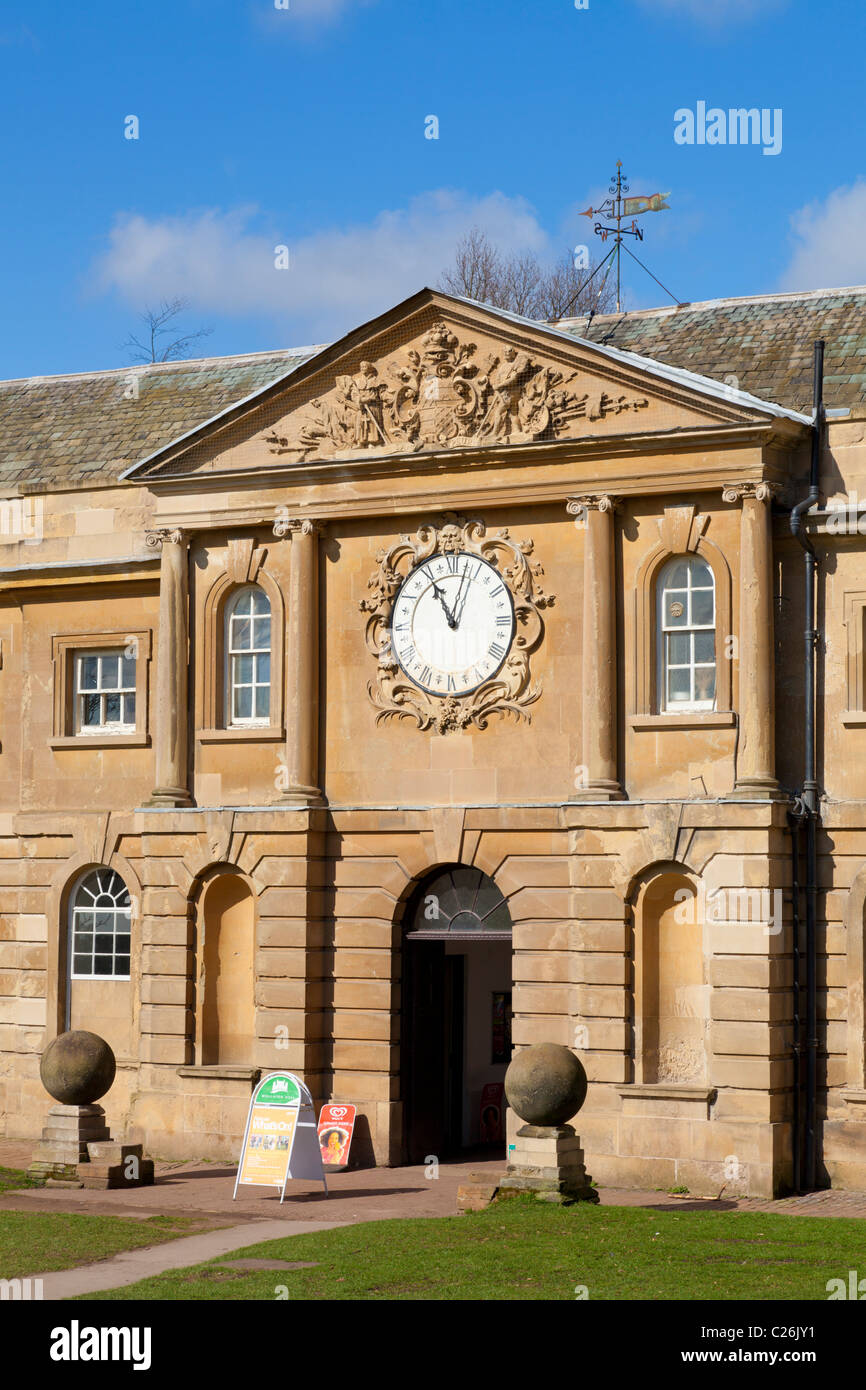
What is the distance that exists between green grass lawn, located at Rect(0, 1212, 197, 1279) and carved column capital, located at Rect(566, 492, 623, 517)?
960 centimetres

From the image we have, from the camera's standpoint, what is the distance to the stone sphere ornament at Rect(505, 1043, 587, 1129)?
20.0m

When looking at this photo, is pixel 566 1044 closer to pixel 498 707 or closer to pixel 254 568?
pixel 498 707

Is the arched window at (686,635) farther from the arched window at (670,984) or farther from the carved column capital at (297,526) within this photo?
the carved column capital at (297,526)

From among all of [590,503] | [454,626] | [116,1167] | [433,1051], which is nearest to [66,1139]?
[116,1167]

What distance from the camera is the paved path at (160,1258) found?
16016 mm

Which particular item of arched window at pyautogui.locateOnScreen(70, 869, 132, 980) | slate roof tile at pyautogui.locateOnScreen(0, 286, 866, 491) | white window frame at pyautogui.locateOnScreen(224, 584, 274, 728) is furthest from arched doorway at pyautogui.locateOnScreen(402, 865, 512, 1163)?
slate roof tile at pyautogui.locateOnScreen(0, 286, 866, 491)

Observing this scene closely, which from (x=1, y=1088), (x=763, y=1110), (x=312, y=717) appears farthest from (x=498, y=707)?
(x=1, y=1088)

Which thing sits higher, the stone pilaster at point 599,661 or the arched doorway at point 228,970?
the stone pilaster at point 599,661

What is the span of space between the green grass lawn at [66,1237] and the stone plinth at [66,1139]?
8.58ft

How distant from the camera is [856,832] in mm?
22734

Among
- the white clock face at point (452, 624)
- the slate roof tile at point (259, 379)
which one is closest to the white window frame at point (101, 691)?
the slate roof tile at point (259, 379)

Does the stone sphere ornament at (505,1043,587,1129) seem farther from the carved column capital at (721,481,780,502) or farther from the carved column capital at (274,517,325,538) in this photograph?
the carved column capital at (274,517,325,538)

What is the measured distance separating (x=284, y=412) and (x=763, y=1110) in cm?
1086

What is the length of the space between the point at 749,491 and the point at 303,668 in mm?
6289
